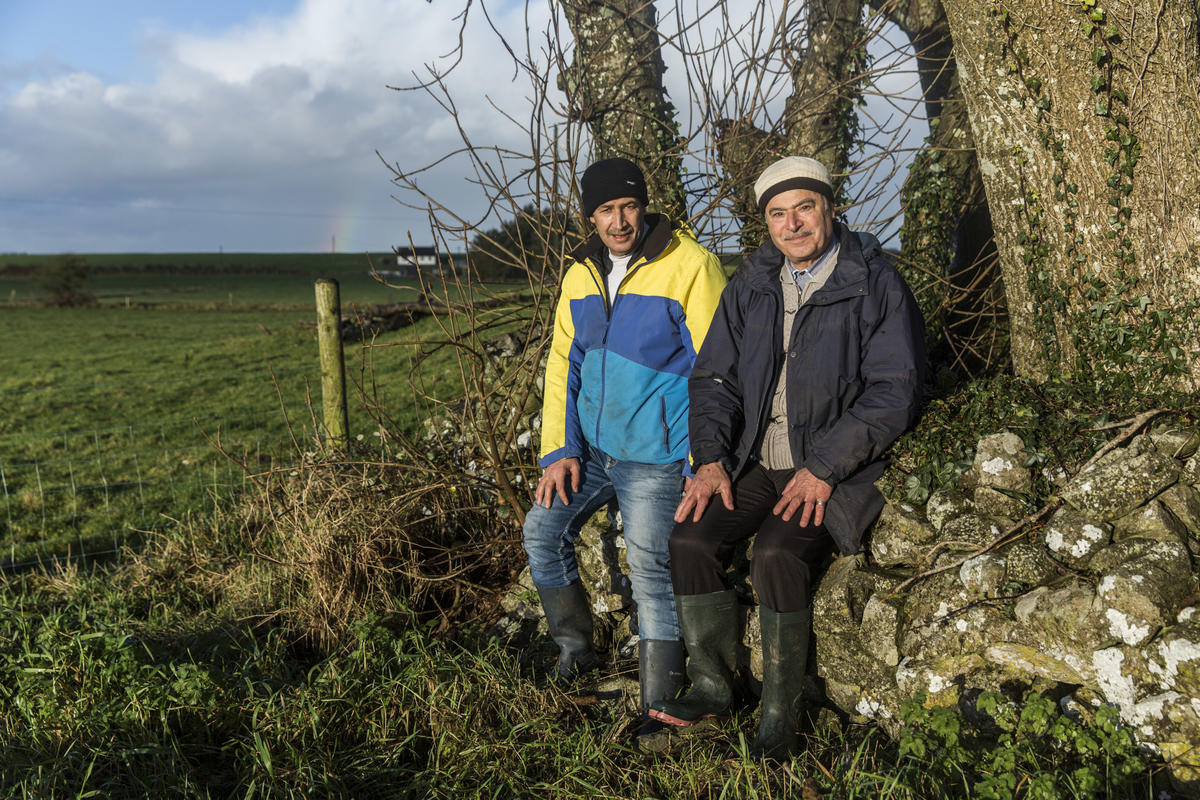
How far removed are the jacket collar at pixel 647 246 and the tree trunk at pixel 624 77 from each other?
1892mm

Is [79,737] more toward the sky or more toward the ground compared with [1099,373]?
more toward the ground

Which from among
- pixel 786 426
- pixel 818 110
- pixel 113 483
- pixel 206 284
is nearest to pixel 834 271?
pixel 786 426

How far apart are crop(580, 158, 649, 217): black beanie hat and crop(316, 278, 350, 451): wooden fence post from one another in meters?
2.50

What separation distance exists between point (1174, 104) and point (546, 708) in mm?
3304

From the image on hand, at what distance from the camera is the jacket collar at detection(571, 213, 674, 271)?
3.38 meters

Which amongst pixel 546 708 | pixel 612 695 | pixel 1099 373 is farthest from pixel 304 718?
pixel 1099 373

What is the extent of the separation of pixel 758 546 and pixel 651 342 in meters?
0.94

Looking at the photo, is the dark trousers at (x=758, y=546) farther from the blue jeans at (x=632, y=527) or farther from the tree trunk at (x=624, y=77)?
the tree trunk at (x=624, y=77)

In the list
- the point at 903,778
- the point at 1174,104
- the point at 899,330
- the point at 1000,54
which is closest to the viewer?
the point at 903,778

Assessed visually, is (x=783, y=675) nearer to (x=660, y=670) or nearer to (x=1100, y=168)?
(x=660, y=670)

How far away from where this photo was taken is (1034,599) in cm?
268

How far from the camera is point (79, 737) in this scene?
3053mm

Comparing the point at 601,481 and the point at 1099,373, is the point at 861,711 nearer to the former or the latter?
the point at 601,481

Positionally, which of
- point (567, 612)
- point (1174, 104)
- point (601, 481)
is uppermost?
point (1174, 104)
